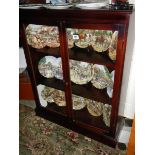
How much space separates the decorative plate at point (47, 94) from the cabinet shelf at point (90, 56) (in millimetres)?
579

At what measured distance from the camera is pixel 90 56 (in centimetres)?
150

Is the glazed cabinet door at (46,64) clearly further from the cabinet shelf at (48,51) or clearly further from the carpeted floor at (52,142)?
the carpeted floor at (52,142)

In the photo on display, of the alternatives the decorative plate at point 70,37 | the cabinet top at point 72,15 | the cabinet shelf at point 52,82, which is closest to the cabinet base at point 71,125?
the cabinet shelf at point 52,82

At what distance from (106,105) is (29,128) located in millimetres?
839

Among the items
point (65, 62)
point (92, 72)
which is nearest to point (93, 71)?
point (92, 72)

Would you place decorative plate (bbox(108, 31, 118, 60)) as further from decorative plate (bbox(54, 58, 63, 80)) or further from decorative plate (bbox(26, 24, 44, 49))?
decorative plate (bbox(26, 24, 44, 49))

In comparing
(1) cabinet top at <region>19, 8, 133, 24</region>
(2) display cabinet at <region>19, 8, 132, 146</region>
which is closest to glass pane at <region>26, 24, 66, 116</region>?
(2) display cabinet at <region>19, 8, 132, 146</region>

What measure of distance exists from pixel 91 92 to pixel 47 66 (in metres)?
0.51

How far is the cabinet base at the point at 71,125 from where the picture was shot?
1.68 m

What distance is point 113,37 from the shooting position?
52.1 inches
